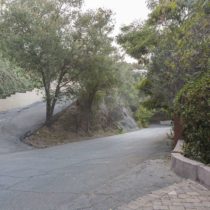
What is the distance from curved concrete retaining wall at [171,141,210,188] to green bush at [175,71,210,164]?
0.80ft

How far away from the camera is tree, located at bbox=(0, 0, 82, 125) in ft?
47.8

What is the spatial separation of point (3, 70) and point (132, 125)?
13488mm

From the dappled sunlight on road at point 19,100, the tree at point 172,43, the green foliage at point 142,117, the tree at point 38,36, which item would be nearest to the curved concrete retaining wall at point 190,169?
the tree at point 172,43

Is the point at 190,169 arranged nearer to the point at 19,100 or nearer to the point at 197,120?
the point at 197,120

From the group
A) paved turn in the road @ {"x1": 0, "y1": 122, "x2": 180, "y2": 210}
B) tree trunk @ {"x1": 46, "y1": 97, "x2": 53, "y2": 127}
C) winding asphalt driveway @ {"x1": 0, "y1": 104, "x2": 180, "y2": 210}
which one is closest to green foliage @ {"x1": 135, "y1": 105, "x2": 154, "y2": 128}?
tree trunk @ {"x1": 46, "y1": 97, "x2": 53, "y2": 127}

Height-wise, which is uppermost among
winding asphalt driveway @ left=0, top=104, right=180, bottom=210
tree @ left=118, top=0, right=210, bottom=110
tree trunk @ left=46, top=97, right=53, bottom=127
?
tree @ left=118, top=0, right=210, bottom=110

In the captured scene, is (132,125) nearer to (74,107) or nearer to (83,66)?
(74,107)

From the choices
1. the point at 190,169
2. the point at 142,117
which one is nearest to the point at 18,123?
the point at 190,169

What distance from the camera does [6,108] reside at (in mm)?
20703

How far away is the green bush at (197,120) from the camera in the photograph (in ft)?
18.7

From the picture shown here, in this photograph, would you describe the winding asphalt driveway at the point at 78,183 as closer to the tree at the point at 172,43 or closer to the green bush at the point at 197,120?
the green bush at the point at 197,120

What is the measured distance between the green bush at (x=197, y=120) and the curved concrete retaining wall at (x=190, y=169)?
24cm

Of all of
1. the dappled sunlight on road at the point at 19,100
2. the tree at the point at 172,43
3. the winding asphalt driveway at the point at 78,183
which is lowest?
the winding asphalt driveway at the point at 78,183

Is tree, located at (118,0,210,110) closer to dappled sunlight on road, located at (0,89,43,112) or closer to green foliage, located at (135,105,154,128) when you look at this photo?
dappled sunlight on road, located at (0,89,43,112)
